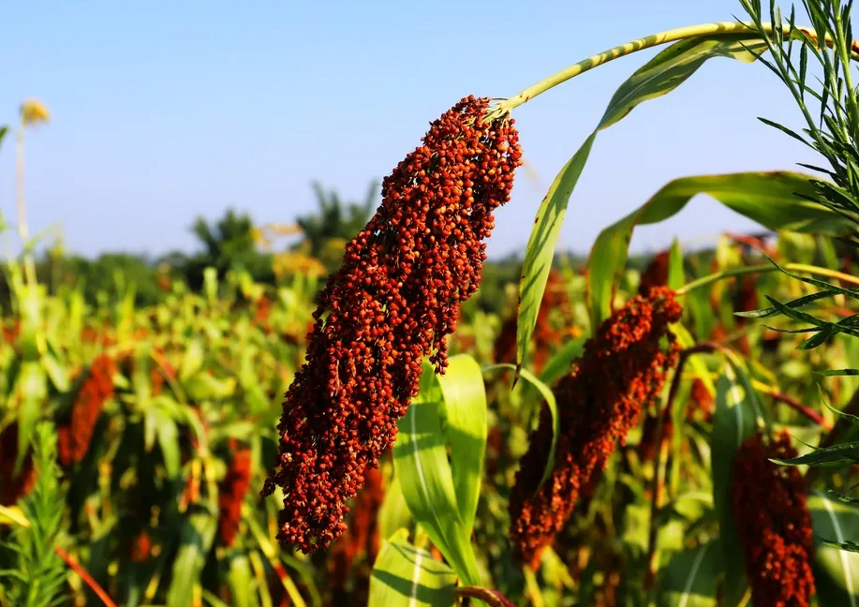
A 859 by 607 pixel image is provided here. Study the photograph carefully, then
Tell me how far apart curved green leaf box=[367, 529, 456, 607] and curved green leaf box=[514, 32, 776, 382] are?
0.58m

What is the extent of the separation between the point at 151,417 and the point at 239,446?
38cm

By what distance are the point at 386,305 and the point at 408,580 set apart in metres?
0.69

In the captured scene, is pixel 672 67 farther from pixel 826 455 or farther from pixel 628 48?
pixel 826 455

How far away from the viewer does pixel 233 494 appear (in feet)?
9.53

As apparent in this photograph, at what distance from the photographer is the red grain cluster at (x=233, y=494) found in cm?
291

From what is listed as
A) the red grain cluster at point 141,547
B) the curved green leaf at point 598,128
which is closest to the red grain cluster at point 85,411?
the red grain cluster at point 141,547

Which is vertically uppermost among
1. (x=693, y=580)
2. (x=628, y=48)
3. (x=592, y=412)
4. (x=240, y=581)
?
(x=628, y=48)

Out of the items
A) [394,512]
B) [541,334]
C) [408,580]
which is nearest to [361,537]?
[394,512]

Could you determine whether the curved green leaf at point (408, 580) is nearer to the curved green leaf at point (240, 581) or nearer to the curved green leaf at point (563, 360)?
the curved green leaf at point (563, 360)

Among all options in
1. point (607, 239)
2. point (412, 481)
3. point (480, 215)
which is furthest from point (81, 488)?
point (480, 215)

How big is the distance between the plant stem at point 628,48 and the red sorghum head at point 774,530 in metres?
0.76

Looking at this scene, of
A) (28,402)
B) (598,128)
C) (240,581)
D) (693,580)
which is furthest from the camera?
(28,402)

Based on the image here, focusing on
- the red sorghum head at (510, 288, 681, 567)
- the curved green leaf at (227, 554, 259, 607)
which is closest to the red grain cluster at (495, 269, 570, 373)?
the red sorghum head at (510, 288, 681, 567)

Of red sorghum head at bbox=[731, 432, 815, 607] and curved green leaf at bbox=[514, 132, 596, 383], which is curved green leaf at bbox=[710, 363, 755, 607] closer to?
red sorghum head at bbox=[731, 432, 815, 607]
